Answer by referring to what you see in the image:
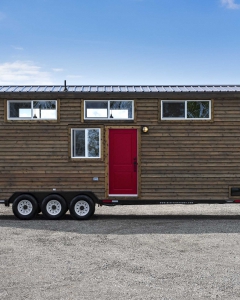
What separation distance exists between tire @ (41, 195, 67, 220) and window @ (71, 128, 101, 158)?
1.31m

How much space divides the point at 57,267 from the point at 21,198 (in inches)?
246

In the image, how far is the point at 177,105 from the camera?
1352 centimetres

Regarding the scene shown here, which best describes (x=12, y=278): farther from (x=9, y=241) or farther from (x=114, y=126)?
(x=114, y=126)

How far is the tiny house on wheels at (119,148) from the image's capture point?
527 inches

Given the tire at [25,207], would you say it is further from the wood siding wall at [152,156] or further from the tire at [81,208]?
the tire at [81,208]

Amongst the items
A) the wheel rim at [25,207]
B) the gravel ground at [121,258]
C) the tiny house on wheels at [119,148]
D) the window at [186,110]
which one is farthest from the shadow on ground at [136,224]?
the window at [186,110]

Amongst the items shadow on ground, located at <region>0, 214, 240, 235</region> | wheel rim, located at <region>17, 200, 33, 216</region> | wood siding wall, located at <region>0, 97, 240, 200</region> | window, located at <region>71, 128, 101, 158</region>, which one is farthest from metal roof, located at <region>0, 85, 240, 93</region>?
shadow on ground, located at <region>0, 214, 240, 235</region>

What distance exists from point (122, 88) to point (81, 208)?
148 inches

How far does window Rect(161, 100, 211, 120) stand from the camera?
44.3 feet

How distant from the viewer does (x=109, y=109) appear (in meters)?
13.5

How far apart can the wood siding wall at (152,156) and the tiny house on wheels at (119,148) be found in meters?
0.03

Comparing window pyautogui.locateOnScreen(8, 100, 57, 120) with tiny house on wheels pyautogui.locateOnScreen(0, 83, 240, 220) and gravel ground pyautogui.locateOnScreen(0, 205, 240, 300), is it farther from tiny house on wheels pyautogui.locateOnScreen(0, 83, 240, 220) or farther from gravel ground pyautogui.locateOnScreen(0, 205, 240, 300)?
gravel ground pyautogui.locateOnScreen(0, 205, 240, 300)

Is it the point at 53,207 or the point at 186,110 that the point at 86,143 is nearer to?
the point at 53,207

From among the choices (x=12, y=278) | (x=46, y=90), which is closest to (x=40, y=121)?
(x=46, y=90)
